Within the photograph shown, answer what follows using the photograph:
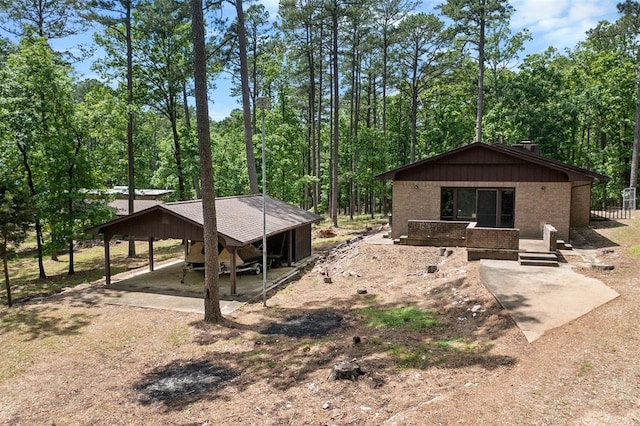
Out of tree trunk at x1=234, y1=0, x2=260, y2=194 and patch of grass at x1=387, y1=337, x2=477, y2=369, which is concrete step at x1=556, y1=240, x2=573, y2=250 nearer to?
patch of grass at x1=387, y1=337, x2=477, y2=369

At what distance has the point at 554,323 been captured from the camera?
864cm

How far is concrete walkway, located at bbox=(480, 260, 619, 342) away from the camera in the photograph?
350 inches

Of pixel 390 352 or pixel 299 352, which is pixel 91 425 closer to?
pixel 299 352

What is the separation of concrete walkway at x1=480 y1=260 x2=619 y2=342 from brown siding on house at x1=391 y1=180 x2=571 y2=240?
4811mm

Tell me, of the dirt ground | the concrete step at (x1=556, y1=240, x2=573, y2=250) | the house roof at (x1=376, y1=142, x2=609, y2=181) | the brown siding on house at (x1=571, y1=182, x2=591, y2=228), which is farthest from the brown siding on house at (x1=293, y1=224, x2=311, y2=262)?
the brown siding on house at (x1=571, y1=182, x2=591, y2=228)

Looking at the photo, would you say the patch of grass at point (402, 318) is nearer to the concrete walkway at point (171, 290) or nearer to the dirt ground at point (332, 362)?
the dirt ground at point (332, 362)

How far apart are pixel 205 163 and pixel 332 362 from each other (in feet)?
20.1

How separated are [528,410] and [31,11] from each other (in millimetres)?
27342

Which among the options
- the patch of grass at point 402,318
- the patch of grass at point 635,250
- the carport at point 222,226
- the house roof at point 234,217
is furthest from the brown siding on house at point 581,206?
the patch of grass at point 402,318

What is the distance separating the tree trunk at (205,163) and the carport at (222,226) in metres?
1.42

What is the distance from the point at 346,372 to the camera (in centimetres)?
739

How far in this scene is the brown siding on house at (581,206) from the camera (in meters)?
22.3

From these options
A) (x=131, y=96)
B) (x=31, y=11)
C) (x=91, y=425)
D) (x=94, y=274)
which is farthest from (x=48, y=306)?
(x=31, y=11)

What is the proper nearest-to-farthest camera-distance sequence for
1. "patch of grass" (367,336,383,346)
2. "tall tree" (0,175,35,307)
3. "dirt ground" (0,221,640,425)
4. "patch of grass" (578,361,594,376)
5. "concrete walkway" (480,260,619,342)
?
1. "dirt ground" (0,221,640,425)
2. "patch of grass" (578,361,594,376)
3. "concrete walkway" (480,260,619,342)
4. "patch of grass" (367,336,383,346)
5. "tall tree" (0,175,35,307)
